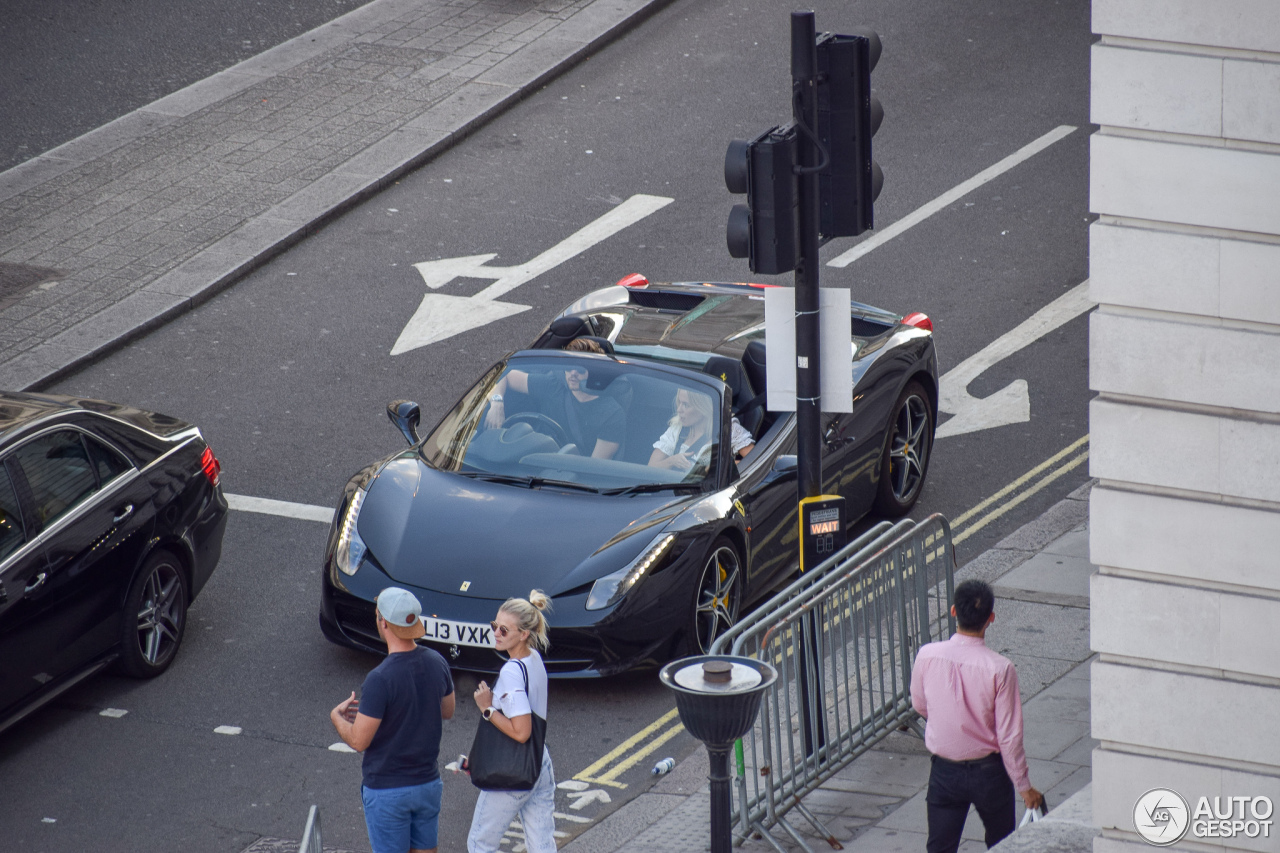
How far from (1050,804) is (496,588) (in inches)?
118

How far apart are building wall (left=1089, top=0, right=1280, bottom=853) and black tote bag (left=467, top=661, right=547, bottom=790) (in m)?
2.22

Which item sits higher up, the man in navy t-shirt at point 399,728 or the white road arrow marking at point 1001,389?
the man in navy t-shirt at point 399,728

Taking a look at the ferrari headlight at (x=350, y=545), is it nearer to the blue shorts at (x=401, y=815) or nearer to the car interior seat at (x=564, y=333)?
the car interior seat at (x=564, y=333)

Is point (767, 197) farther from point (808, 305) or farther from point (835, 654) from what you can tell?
point (835, 654)

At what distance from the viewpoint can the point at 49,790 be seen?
870 cm

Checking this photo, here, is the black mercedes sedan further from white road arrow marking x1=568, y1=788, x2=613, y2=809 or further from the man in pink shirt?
the man in pink shirt

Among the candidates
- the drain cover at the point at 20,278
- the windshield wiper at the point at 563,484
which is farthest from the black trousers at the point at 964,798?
the drain cover at the point at 20,278

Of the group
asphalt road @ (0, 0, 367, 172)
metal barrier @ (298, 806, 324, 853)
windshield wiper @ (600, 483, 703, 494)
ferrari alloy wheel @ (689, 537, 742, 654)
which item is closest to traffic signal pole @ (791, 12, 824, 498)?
ferrari alloy wheel @ (689, 537, 742, 654)

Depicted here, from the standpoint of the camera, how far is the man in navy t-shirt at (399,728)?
23.2 feet

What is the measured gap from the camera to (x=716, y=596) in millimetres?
9828

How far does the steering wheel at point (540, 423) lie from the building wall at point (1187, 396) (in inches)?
181

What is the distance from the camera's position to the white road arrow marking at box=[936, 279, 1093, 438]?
13.1 metres

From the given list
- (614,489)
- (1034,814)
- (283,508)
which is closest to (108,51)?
(283,508)

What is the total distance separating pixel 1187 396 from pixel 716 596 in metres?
4.27
